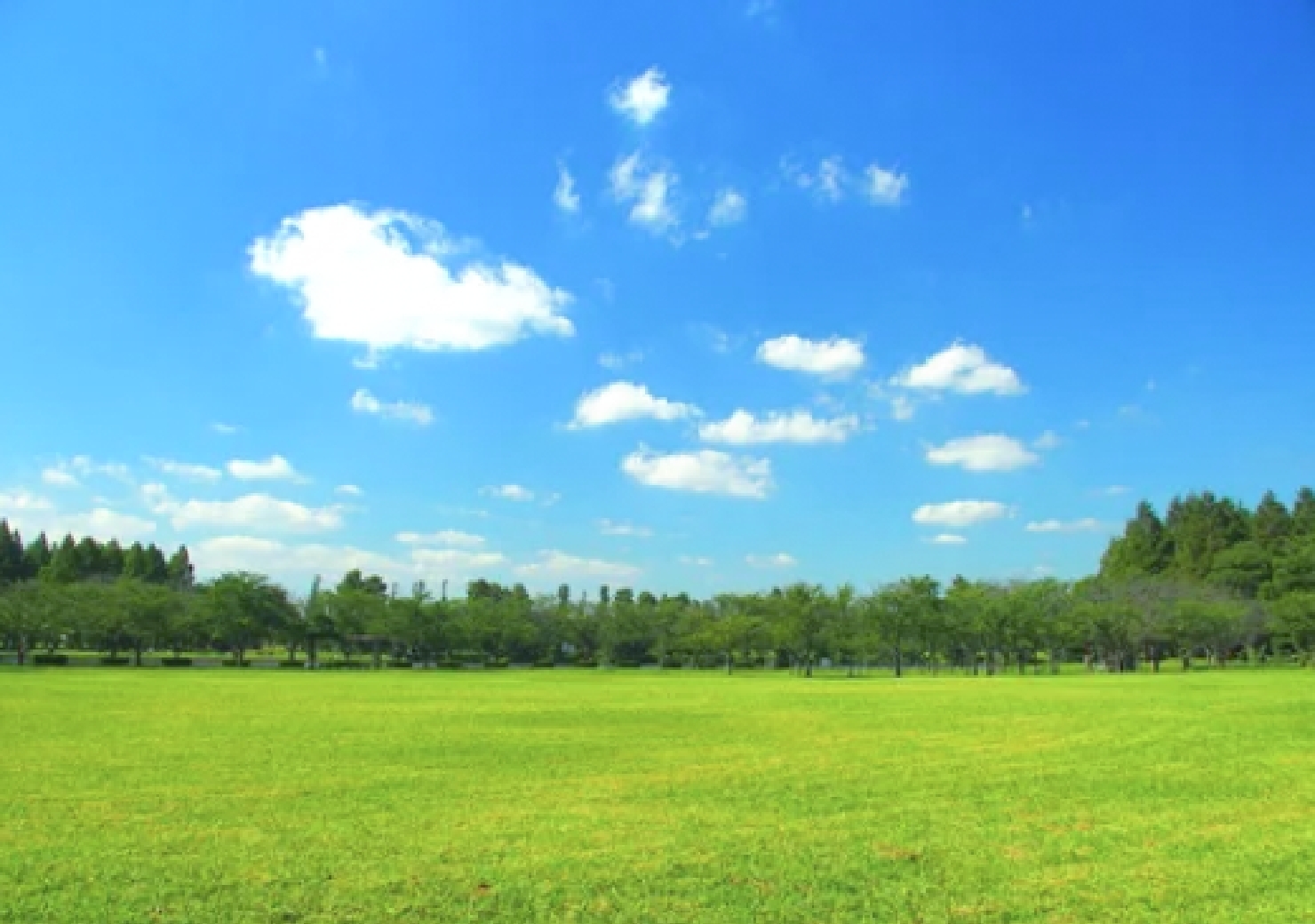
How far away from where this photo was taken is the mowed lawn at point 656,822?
27.5 feet

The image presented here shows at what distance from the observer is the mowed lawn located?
839 cm

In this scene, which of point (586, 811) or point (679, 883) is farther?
point (586, 811)

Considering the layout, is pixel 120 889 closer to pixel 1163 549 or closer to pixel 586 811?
pixel 586 811

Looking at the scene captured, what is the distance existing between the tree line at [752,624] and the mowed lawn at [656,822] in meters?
57.5

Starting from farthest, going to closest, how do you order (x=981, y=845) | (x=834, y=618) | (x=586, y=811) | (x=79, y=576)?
(x=79, y=576) < (x=834, y=618) < (x=586, y=811) < (x=981, y=845)

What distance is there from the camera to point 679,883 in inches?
351

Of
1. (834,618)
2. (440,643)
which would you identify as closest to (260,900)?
(834,618)

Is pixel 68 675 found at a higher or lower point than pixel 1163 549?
lower

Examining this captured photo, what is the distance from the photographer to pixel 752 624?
8656 cm

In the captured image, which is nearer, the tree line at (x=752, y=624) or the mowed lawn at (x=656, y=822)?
the mowed lawn at (x=656, y=822)

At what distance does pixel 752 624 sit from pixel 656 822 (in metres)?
76.1

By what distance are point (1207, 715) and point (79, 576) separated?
425 ft

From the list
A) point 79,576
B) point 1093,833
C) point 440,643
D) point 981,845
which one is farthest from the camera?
point 79,576

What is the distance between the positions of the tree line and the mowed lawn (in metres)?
57.5
